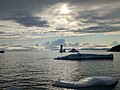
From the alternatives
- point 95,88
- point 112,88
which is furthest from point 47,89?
point 112,88

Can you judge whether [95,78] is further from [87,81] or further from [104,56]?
[104,56]

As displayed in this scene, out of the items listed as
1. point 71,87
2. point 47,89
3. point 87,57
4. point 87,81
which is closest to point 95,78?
point 87,81

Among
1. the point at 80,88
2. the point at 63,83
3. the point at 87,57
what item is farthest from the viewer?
the point at 87,57

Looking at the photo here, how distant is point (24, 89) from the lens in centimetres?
4338

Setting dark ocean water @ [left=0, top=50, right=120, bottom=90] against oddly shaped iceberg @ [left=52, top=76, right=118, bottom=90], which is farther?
dark ocean water @ [left=0, top=50, right=120, bottom=90]

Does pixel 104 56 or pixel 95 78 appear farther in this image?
pixel 104 56

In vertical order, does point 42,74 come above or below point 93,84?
below

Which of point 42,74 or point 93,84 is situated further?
point 42,74

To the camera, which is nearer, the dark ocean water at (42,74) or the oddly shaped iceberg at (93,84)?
the oddly shaped iceberg at (93,84)

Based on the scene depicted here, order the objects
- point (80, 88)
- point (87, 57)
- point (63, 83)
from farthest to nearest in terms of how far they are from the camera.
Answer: point (87, 57)
point (63, 83)
point (80, 88)

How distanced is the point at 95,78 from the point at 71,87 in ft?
16.7

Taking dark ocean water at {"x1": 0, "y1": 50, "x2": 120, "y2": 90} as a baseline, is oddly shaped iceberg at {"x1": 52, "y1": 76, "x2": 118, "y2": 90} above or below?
above

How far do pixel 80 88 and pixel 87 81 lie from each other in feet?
7.89

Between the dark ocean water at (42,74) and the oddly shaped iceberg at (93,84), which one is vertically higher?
the oddly shaped iceberg at (93,84)
